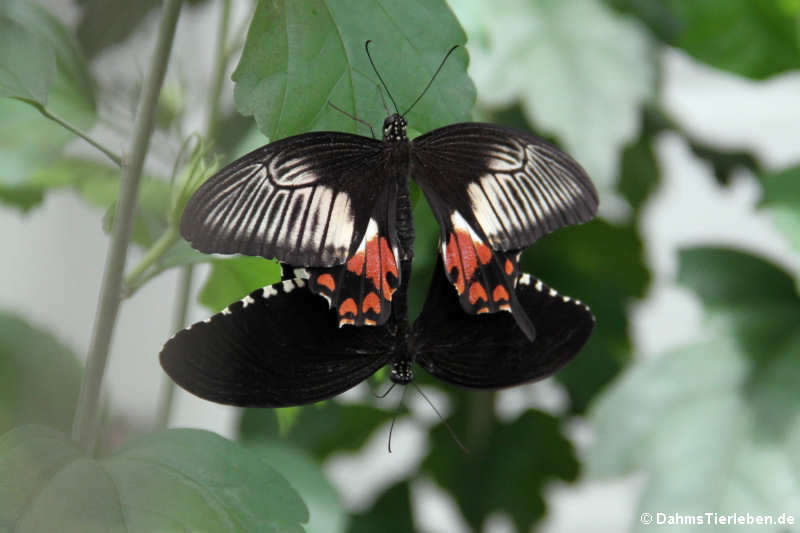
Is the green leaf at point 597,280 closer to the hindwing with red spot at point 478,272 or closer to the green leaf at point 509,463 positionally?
the green leaf at point 509,463

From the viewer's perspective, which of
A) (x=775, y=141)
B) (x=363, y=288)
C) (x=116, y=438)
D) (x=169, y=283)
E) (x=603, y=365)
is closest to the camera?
(x=363, y=288)

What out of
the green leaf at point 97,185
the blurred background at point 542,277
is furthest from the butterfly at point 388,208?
the green leaf at point 97,185

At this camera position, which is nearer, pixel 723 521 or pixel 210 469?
pixel 210 469

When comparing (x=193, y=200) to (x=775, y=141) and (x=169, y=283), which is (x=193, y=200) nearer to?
(x=169, y=283)

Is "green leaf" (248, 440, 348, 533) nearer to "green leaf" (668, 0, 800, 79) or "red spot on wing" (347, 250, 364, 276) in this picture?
"red spot on wing" (347, 250, 364, 276)

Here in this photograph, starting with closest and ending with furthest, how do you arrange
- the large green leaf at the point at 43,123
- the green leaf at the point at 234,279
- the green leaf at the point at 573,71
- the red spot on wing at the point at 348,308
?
the red spot on wing at the point at 348,308, the green leaf at the point at 234,279, the large green leaf at the point at 43,123, the green leaf at the point at 573,71

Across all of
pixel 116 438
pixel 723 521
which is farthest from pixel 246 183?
pixel 723 521

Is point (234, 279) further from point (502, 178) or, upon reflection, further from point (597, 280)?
point (597, 280)

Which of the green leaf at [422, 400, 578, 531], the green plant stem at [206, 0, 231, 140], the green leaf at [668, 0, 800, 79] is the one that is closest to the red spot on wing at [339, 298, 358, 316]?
the green plant stem at [206, 0, 231, 140]
